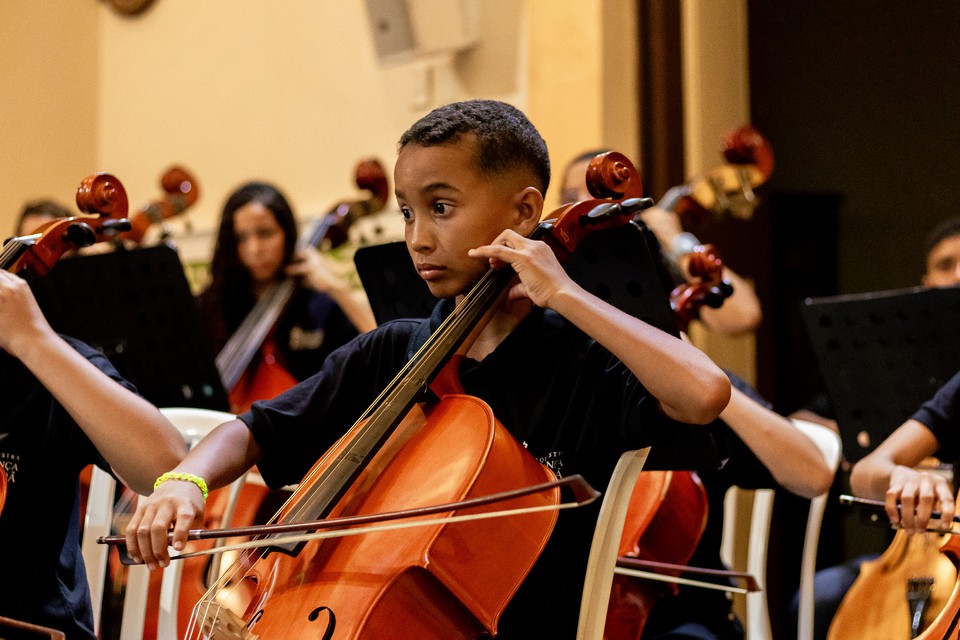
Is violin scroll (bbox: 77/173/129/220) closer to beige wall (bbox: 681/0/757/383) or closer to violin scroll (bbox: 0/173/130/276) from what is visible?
violin scroll (bbox: 0/173/130/276)

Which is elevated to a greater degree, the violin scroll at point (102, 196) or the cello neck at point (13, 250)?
the violin scroll at point (102, 196)

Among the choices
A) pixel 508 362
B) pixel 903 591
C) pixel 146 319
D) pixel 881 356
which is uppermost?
pixel 508 362

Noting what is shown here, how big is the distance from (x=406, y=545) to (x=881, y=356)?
1.05 m

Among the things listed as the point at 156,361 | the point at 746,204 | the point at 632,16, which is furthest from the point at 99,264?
the point at 632,16

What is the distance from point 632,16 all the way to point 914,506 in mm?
1775

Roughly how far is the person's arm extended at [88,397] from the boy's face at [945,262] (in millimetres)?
1676

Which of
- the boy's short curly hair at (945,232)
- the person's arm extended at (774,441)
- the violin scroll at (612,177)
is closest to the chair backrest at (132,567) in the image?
the violin scroll at (612,177)

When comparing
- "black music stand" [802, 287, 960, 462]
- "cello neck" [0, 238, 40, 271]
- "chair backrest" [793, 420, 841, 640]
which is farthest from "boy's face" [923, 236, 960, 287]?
"cello neck" [0, 238, 40, 271]

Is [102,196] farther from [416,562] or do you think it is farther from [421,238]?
[416,562]

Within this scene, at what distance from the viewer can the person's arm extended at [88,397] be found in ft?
4.30

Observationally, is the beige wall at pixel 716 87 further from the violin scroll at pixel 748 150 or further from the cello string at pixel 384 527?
the cello string at pixel 384 527

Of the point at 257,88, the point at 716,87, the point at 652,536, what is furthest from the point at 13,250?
the point at 257,88

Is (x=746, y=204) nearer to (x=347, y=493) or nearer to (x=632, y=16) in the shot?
(x=632, y=16)

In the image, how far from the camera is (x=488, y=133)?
1.28 metres
